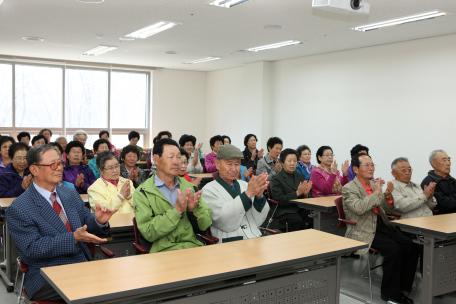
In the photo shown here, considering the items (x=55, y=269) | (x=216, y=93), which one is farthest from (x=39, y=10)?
(x=216, y=93)

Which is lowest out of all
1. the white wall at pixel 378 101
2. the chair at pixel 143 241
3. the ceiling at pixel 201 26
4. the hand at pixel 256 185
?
the chair at pixel 143 241

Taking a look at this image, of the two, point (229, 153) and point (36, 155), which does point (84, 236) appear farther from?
point (229, 153)

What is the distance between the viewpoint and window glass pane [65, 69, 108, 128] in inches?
433

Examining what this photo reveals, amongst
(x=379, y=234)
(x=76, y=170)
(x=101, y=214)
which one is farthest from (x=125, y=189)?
(x=379, y=234)

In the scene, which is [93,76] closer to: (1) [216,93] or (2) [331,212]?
(1) [216,93]

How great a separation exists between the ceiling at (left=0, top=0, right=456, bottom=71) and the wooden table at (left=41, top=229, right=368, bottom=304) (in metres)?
3.68

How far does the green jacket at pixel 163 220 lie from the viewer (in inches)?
101

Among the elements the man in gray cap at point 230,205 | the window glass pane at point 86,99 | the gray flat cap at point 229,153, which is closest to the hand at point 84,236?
the man in gray cap at point 230,205

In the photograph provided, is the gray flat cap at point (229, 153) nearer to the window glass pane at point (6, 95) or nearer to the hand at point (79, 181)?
the hand at point (79, 181)

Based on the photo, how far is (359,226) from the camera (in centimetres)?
386

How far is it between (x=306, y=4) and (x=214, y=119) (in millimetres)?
7589

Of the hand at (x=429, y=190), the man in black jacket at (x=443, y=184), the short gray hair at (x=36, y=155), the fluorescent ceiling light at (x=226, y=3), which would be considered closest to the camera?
the short gray hair at (x=36, y=155)

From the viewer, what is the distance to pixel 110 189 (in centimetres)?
371

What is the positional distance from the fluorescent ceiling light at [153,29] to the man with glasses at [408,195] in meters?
4.14
